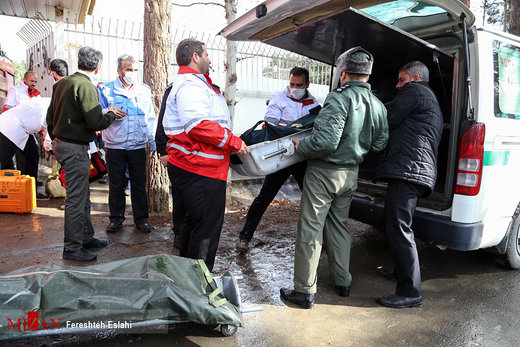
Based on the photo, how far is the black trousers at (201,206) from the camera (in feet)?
9.25

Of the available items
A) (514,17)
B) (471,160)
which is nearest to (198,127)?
(471,160)

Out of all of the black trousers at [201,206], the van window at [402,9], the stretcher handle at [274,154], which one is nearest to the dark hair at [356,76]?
the van window at [402,9]

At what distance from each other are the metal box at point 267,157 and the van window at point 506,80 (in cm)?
164

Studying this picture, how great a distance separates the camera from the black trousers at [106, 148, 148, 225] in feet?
14.6

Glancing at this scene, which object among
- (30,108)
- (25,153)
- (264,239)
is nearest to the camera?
(264,239)

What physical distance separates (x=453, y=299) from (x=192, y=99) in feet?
8.74

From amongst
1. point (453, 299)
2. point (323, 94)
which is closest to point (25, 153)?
point (453, 299)

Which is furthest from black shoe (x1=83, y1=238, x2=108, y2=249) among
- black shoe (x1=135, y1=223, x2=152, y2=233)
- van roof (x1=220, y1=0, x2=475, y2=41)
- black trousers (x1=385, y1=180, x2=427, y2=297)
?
black trousers (x1=385, y1=180, x2=427, y2=297)

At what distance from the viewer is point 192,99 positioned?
8.75ft

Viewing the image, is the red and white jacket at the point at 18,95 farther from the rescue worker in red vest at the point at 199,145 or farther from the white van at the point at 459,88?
the rescue worker in red vest at the point at 199,145

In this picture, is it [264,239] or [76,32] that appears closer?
[264,239]

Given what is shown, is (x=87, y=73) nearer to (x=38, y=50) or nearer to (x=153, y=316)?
(x=153, y=316)

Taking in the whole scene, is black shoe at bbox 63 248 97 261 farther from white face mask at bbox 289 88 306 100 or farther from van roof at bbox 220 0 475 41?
white face mask at bbox 289 88 306 100

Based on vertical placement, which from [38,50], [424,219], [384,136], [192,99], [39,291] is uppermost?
[38,50]
